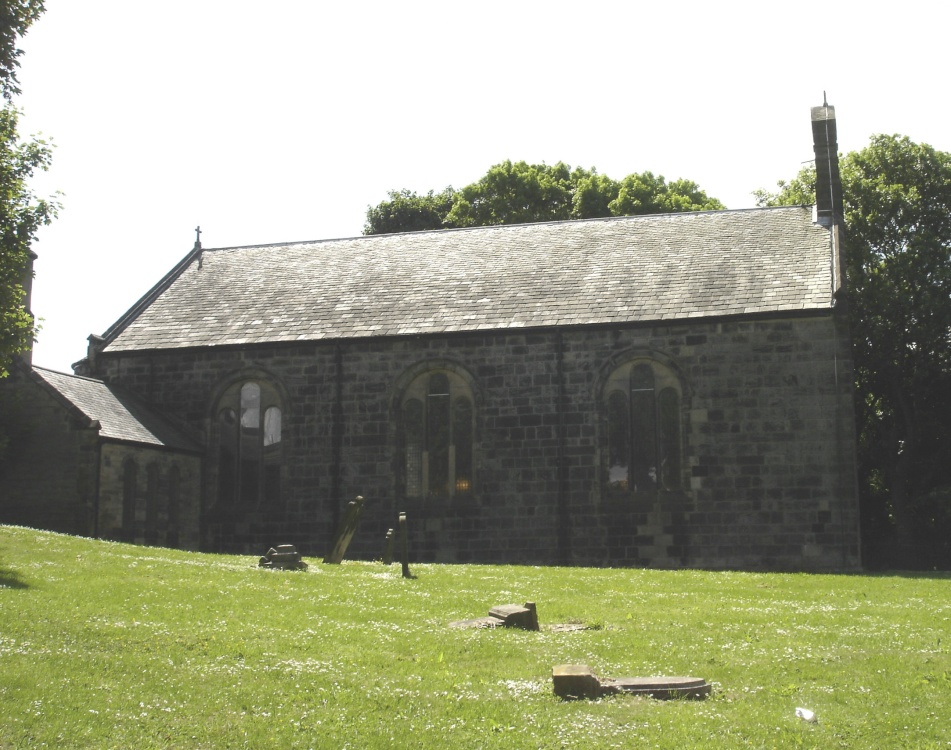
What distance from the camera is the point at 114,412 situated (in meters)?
29.4

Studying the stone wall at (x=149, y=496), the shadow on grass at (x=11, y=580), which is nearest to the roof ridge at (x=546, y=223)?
the stone wall at (x=149, y=496)

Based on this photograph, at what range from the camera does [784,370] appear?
2747 centimetres

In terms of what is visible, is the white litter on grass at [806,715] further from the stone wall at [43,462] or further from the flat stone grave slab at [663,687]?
the stone wall at [43,462]

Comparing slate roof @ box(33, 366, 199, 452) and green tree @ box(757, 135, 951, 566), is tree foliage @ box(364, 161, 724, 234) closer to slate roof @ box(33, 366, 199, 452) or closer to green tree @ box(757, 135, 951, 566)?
green tree @ box(757, 135, 951, 566)

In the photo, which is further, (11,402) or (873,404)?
(873,404)

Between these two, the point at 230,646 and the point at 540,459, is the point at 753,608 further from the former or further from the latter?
the point at 540,459

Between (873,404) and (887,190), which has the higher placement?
(887,190)

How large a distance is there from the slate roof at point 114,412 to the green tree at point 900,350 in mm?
21143

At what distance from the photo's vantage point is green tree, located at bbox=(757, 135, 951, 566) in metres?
37.2

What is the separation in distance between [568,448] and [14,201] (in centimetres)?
1394

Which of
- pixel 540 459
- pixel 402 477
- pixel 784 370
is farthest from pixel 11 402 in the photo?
pixel 784 370

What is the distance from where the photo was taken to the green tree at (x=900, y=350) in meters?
37.2

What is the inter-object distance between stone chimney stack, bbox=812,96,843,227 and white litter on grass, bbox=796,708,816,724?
71.5 ft

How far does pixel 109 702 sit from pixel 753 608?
10293mm
